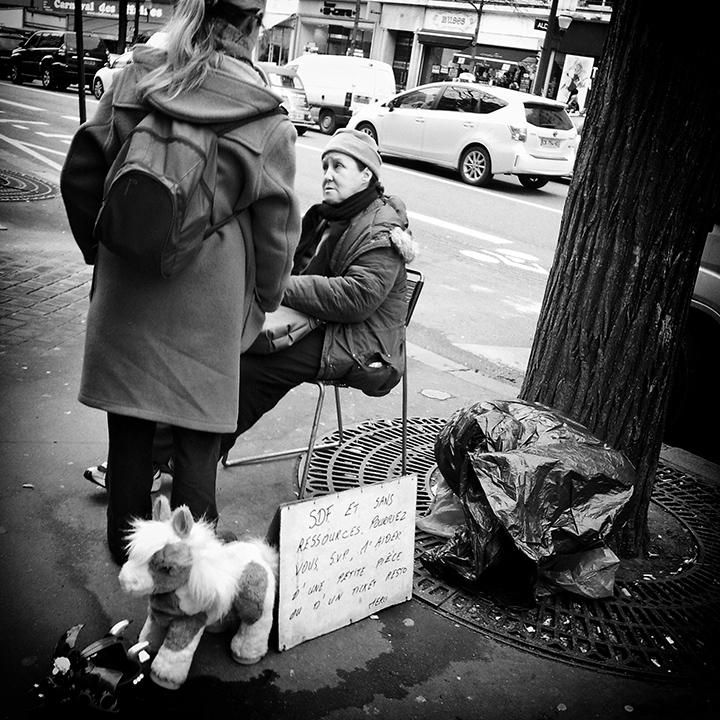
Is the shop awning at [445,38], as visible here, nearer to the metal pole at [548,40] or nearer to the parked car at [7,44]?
the metal pole at [548,40]

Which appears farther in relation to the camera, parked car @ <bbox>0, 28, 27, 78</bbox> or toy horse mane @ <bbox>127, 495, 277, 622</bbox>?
parked car @ <bbox>0, 28, 27, 78</bbox>

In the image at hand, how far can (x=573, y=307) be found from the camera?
3.30 meters

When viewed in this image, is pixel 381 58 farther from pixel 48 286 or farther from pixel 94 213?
pixel 94 213

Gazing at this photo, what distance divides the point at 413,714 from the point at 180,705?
0.66 meters

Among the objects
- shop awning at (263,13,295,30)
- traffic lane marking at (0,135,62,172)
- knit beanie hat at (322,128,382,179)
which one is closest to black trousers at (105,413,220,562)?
knit beanie hat at (322,128,382,179)

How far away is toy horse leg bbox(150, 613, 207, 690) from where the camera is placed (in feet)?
7.17

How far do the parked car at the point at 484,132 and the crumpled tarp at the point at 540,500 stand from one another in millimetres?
11568

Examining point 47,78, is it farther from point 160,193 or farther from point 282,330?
point 160,193

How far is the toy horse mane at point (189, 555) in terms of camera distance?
2.10m

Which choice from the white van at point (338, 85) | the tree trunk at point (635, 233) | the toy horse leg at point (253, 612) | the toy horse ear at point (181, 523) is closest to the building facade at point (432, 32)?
the white van at point (338, 85)

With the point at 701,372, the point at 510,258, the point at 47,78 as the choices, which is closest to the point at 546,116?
the point at 510,258

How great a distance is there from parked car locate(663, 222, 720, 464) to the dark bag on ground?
235cm

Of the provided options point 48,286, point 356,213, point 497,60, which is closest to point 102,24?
point 497,60

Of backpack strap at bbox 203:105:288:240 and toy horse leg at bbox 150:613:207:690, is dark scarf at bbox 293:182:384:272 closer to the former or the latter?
backpack strap at bbox 203:105:288:240
